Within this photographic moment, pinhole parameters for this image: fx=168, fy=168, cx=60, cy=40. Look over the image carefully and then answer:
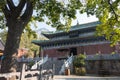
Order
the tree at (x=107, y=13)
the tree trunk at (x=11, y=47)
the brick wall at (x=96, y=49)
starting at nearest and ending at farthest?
1. the tree trunk at (x=11, y=47)
2. the tree at (x=107, y=13)
3. the brick wall at (x=96, y=49)

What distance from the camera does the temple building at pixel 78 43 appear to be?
1088 inches

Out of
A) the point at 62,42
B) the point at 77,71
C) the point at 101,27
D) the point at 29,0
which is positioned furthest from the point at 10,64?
the point at 62,42

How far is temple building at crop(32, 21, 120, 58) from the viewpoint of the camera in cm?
2764

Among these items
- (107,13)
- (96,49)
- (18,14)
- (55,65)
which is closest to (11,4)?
(18,14)

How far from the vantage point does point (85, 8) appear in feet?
33.4

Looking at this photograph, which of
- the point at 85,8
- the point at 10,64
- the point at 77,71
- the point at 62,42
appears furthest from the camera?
the point at 62,42

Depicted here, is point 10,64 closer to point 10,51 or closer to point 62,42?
point 10,51

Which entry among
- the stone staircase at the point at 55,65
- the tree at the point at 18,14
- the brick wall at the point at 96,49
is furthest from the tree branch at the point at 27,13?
the brick wall at the point at 96,49

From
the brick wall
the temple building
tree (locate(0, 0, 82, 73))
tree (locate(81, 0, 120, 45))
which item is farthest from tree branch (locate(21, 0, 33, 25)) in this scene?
the brick wall

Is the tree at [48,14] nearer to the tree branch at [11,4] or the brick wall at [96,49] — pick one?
the tree branch at [11,4]

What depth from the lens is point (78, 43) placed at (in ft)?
A: 99.8

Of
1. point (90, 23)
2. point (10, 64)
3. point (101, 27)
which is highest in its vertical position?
point (90, 23)

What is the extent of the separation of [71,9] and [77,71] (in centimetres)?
1138

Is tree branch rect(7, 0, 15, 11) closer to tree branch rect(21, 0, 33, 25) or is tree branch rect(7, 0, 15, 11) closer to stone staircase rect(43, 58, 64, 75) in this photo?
tree branch rect(21, 0, 33, 25)
